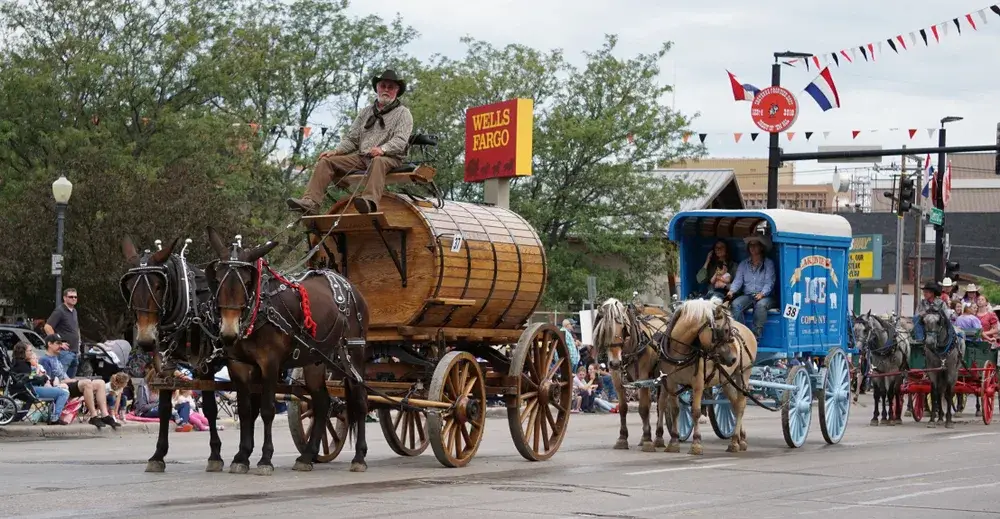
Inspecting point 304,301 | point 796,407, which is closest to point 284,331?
point 304,301

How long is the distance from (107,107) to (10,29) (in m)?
3.74

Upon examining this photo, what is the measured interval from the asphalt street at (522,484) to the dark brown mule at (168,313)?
3.05 ft

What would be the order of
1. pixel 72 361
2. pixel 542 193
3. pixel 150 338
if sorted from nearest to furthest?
pixel 150 338 → pixel 72 361 → pixel 542 193

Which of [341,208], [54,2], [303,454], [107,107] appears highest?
[54,2]

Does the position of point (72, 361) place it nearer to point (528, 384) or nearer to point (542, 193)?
point (528, 384)

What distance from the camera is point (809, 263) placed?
19.5m

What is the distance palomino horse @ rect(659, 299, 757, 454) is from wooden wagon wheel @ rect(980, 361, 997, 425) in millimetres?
9376

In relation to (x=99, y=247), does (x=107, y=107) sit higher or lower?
higher

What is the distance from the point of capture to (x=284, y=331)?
13.3 metres

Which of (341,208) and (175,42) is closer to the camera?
(341,208)

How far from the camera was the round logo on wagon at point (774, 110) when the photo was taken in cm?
2870

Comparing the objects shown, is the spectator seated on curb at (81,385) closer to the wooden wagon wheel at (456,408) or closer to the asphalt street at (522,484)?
the asphalt street at (522,484)

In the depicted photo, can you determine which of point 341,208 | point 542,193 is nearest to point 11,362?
point 341,208

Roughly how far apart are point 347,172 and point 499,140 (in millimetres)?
22186
